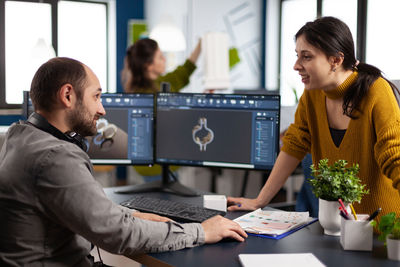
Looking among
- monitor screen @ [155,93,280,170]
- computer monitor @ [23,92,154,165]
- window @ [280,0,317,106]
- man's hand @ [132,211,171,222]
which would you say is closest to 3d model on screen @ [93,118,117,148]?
computer monitor @ [23,92,154,165]

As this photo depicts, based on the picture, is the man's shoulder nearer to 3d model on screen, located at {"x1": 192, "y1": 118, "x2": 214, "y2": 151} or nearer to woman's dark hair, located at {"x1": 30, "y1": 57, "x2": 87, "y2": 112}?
woman's dark hair, located at {"x1": 30, "y1": 57, "x2": 87, "y2": 112}

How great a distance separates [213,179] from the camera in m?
4.59

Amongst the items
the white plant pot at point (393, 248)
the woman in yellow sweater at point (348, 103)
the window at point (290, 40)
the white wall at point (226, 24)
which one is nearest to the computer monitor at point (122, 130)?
the woman in yellow sweater at point (348, 103)

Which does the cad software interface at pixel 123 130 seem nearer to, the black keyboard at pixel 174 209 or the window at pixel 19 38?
the black keyboard at pixel 174 209

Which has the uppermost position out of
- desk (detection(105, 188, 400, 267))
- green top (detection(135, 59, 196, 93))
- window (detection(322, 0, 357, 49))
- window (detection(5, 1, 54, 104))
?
window (detection(322, 0, 357, 49))

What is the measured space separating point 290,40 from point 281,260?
5.86 meters

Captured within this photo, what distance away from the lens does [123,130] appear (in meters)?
2.25

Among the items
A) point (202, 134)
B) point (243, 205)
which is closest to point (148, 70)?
point (202, 134)

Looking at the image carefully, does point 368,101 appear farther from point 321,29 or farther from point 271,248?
point 271,248

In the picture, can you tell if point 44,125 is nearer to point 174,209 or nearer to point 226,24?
point 174,209

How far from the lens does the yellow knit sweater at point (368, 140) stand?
153 cm

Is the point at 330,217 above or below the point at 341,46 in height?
below

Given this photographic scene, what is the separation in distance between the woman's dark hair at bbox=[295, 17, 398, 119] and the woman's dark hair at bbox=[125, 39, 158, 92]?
5.67ft

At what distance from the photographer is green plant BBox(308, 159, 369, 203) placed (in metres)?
1.42
